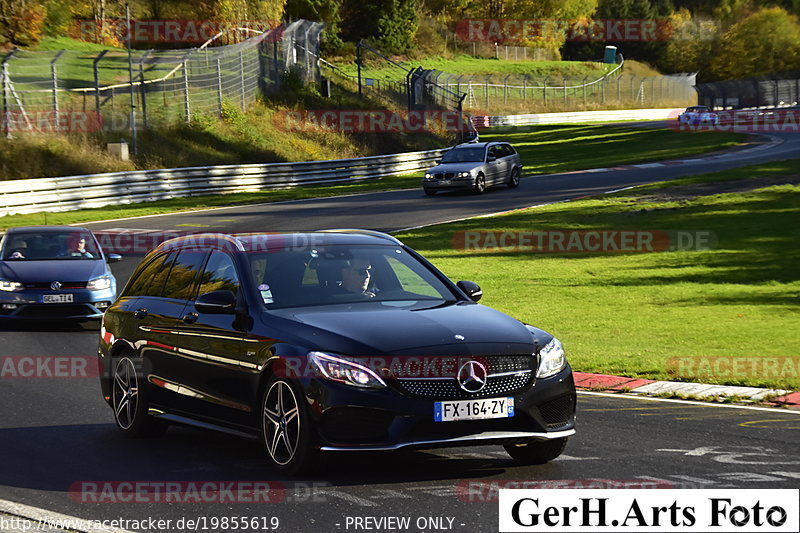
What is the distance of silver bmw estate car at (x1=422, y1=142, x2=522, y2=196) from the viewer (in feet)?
128

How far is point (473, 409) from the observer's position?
25.1 feet

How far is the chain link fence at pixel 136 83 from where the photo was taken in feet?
142

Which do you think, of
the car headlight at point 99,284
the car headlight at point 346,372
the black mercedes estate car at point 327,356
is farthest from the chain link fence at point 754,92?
the car headlight at point 346,372

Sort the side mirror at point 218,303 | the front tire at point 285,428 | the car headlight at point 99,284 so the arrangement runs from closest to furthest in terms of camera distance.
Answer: the front tire at point 285,428 < the side mirror at point 218,303 < the car headlight at point 99,284

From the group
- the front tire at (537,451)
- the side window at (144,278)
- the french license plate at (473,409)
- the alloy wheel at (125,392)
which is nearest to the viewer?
the french license plate at (473,409)

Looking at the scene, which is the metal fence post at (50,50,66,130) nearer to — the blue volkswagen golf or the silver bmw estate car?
the silver bmw estate car

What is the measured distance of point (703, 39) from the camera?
134 meters

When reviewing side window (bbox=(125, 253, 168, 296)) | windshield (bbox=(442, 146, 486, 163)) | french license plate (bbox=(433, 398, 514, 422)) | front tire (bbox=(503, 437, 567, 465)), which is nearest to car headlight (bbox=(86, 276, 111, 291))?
side window (bbox=(125, 253, 168, 296))

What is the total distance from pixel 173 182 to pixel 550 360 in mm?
33997

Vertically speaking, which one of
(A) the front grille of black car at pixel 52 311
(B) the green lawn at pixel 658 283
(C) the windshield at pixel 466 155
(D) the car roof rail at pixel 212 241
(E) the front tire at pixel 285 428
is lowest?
(B) the green lawn at pixel 658 283

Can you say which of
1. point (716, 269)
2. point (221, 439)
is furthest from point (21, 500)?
point (716, 269)

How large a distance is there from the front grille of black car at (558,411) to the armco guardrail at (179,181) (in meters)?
29.6

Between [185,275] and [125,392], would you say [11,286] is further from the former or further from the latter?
[185,275]

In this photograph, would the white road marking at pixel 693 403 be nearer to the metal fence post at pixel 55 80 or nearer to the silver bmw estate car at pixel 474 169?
the silver bmw estate car at pixel 474 169
